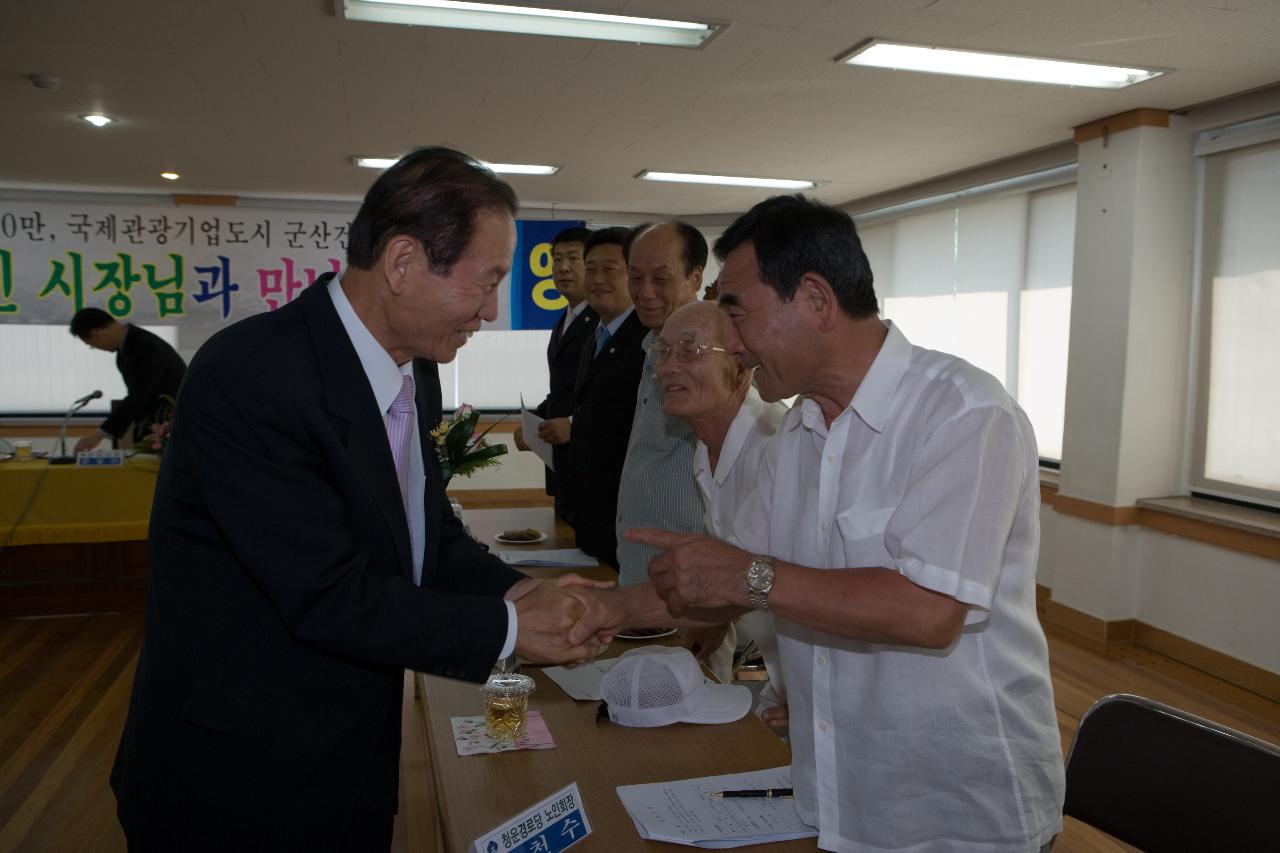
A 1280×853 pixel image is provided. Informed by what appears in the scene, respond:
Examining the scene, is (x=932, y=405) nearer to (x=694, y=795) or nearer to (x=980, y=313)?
(x=694, y=795)

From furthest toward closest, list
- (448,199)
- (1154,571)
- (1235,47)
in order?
1. (1154,571)
2. (1235,47)
3. (448,199)

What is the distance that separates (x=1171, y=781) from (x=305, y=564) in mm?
1334

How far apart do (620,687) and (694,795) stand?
0.99 ft

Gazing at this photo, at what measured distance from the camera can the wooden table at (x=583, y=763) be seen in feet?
4.33

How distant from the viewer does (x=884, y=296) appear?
788 centimetres

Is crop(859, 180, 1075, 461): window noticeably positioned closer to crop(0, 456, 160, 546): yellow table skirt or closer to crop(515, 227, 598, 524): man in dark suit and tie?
crop(515, 227, 598, 524): man in dark suit and tie

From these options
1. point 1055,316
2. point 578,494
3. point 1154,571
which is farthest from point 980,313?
point 578,494

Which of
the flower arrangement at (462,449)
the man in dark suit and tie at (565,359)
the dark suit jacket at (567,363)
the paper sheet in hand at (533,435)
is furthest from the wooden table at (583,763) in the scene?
the dark suit jacket at (567,363)

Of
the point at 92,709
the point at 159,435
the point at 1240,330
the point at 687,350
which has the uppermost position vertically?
the point at 1240,330

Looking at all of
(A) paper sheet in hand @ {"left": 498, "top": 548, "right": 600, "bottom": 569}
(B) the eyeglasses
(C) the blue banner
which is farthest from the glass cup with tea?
(C) the blue banner

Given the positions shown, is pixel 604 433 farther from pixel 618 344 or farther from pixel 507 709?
pixel 507 709

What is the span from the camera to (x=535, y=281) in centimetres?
817

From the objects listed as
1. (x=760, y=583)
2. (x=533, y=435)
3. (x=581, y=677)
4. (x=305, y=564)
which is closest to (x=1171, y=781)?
(x=760, y=583)

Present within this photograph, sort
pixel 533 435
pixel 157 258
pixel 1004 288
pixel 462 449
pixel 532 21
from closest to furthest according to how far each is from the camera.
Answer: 1. pixel 462 449
2. pixel 532 21
3. pixel 533 435
4. pixel 1004 288
5. pixel 157 258
